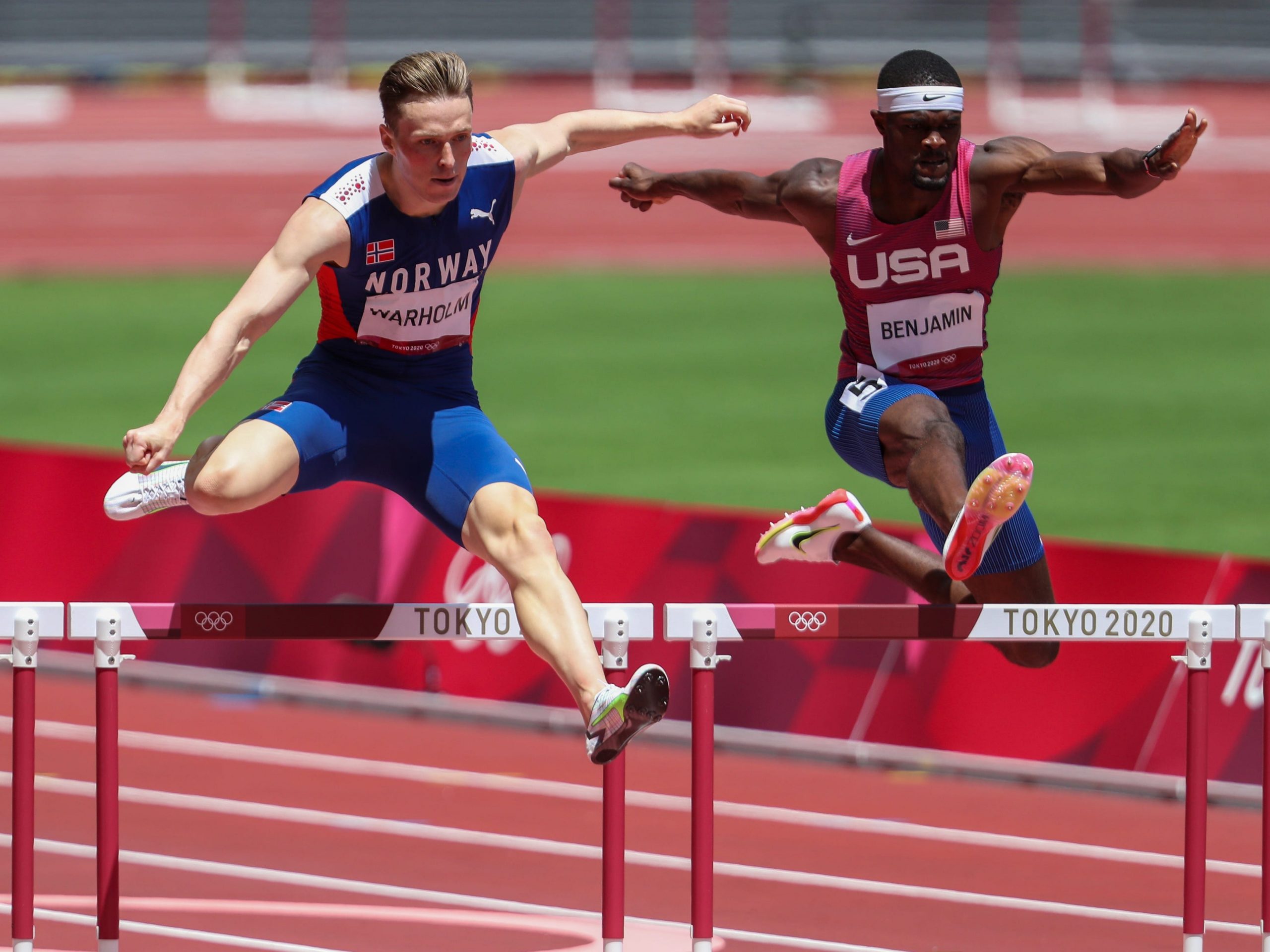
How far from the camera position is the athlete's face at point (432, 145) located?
18.9 ft

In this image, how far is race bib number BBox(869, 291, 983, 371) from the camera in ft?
22.1

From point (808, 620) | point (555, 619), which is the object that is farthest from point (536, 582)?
point (808, 620)

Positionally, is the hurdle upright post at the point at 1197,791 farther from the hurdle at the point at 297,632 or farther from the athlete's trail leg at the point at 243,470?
the athlete's trail leg at the point at 243,470

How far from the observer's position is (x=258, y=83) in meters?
31.8

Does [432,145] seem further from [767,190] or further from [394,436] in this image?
[767,190]

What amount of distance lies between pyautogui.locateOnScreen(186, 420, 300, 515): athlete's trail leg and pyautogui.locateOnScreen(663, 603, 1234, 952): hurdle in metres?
1.17

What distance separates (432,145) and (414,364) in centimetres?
75

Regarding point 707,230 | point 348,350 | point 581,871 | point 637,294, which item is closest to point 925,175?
point 348,350

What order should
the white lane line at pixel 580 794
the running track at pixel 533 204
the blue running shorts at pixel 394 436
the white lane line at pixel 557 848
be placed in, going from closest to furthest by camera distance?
1. the blue running shorts at pixel 394 436
2. the white lane line at pixel 557 848
3. the white lane line at pixel 580 794
4. the running track at pixel 533 204

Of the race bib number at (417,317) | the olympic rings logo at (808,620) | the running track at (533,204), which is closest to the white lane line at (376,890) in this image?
the olympic rings logo at (808,620)

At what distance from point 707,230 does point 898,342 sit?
788 inches

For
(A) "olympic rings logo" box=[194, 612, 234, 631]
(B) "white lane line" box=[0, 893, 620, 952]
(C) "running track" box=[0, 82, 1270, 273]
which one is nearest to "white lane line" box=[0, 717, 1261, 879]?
Answer: (B) "white lane line" box=[0, 893, 620, 952]

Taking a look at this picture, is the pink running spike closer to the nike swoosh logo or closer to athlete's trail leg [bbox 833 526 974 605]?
athlete's trail leg [bbox 833 526 974 605]

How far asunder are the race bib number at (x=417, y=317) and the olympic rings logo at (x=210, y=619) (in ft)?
3.28
